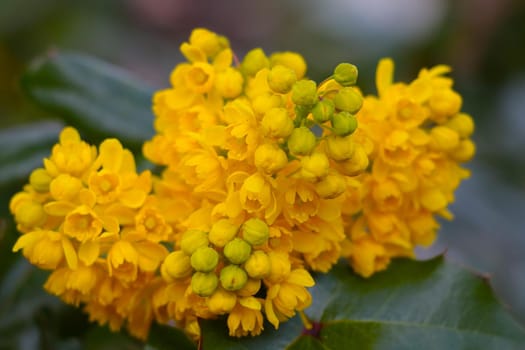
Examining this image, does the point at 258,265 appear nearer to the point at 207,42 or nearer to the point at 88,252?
the point at 88,252

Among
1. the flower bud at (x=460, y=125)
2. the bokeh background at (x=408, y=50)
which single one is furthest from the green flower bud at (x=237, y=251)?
the bokeh background at (x=408, y=50)

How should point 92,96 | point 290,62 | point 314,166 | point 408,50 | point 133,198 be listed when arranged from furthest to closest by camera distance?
1. point 408,50
2. point 92,96
3. point 290,62
4. point 133,198
5. point 314,166

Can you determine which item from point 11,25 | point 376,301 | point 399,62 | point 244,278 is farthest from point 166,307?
point 11,25

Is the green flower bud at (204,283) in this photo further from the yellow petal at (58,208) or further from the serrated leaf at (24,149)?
the serrated leaf at (24,149)

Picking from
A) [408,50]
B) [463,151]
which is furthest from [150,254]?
[408,50]

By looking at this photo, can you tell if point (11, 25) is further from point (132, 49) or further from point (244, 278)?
point (244, 278)

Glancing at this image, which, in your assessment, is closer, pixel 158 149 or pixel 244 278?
pixel 244 278
